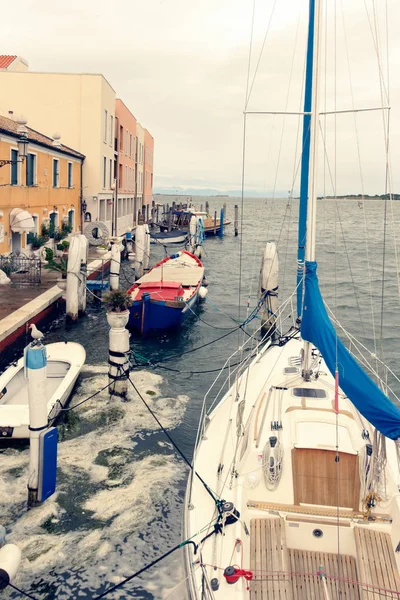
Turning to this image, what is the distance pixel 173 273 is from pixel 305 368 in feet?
45.3

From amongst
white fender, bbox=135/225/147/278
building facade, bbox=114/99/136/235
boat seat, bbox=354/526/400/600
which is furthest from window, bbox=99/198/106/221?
boat seat, bbox=354/526/400/600

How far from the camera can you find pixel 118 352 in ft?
36.3

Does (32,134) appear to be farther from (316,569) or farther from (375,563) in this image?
(375,563)

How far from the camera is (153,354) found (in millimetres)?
15797

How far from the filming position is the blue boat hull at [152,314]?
55.8 ft

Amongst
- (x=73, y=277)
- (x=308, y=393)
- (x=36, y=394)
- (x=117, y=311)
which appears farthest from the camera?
(x=73, y=277)

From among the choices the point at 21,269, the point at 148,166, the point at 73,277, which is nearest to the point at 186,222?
the point at 148,166

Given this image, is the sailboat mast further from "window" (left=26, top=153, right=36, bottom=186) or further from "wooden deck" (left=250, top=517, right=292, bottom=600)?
"window" (left=26, top=153, right=36, bottom=186)

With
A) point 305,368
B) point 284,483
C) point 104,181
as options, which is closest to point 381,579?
point 284,483

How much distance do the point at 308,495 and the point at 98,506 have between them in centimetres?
370

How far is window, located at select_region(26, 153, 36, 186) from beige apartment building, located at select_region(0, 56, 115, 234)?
902 centimetres

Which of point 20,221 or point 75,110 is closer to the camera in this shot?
point 20,221

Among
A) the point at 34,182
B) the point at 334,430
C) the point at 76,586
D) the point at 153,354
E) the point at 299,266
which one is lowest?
the point at 76,586

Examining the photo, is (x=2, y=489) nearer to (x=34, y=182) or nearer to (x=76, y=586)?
(x=76, y=586)
